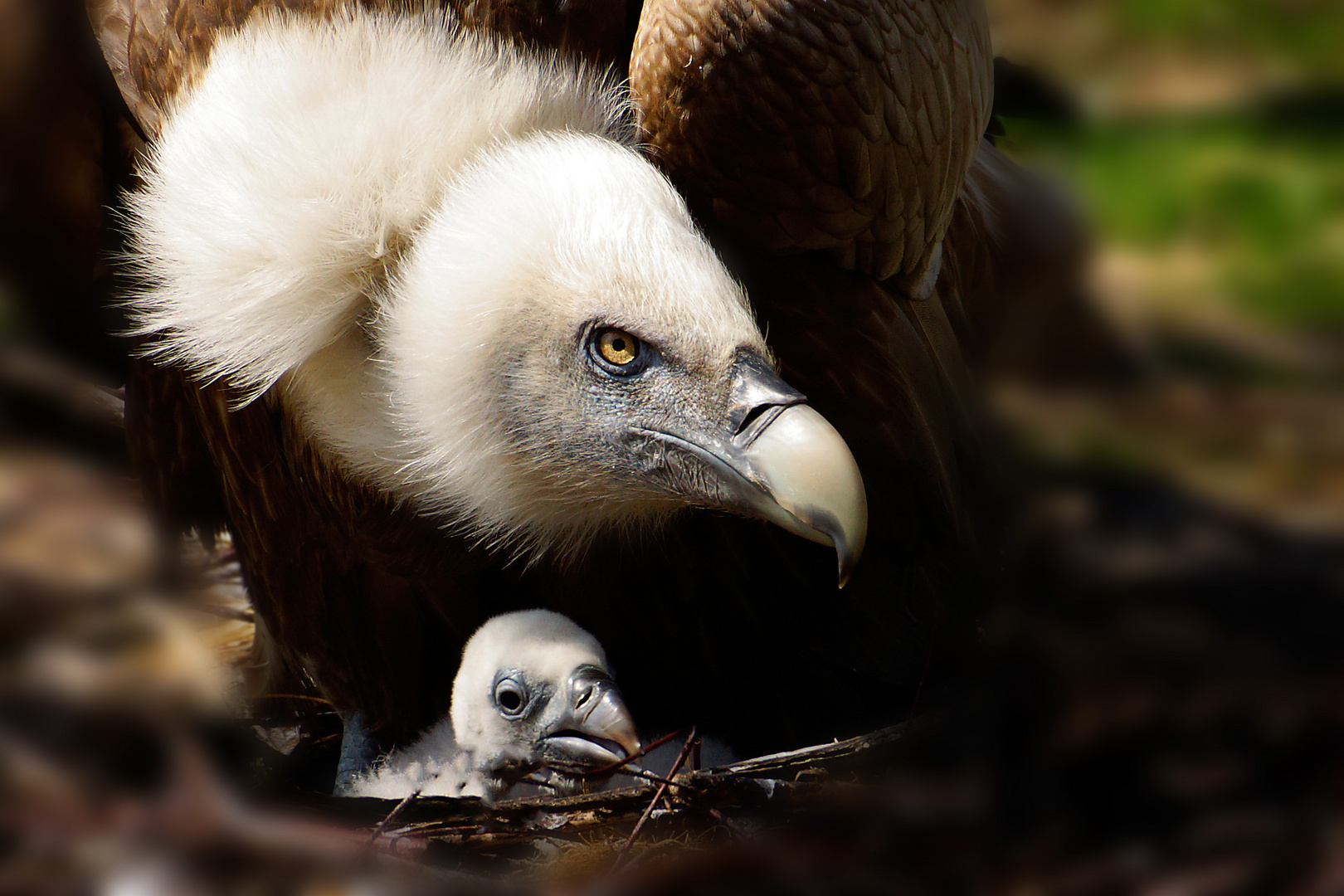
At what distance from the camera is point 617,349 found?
1695 millimetres

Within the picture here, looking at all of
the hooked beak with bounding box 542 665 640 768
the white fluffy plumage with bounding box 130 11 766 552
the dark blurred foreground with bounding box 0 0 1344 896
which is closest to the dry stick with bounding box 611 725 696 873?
the dark blurred foreground with bounding box 0 0 1344 896

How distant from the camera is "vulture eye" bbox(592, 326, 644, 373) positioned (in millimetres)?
1684

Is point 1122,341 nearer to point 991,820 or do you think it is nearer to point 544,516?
point 544,516

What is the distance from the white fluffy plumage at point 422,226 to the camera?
5.37ft

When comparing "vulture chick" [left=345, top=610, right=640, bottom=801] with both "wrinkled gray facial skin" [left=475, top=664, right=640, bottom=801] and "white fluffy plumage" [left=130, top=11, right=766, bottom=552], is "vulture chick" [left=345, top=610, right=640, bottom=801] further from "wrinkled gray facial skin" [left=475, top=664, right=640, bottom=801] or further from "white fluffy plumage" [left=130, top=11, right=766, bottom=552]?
"white fluffy plumage" [left=130, top=11, right=766, bottom=552]

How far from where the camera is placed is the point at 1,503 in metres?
1.13

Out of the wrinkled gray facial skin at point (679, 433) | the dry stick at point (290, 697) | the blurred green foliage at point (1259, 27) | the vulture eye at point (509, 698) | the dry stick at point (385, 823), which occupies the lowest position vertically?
the dry stick at point (290, 697)

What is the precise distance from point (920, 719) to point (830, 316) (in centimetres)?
60

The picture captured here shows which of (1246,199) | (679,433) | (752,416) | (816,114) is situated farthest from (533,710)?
(1246,199)

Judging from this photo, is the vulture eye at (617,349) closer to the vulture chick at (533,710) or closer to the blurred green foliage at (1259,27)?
the vulture chick at (533,710)

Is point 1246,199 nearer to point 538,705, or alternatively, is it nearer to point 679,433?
point 679,433

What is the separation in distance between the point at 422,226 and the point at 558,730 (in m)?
0.88

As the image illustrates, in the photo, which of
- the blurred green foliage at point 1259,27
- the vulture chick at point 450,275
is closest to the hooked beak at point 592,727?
the vulture chick at point 450,275

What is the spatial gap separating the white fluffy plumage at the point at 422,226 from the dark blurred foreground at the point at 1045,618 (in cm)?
31
